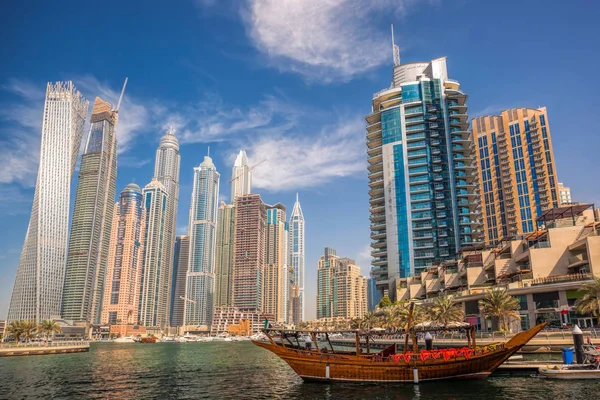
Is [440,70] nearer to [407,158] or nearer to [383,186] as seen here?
[407,158]

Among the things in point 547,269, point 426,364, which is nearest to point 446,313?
point 547,269

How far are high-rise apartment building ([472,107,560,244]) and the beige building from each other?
267 ft

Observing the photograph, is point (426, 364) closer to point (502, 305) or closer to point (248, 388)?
point (248, 388)

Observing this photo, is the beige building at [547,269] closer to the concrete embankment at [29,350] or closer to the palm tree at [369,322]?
the palm tree at [369,322]

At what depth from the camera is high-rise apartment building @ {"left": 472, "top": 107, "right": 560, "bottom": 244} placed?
531ft

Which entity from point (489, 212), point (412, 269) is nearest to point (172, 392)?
point (412, 269)

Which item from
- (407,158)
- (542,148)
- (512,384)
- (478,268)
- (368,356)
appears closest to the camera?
(512,384)

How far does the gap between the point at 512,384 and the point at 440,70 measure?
128453 mm

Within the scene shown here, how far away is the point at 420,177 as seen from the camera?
13400cm

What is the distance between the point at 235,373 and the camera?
5288 centimetres

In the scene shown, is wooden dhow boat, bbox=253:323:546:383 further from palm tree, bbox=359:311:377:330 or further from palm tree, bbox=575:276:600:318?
palm tree, bbox=359:311:377:330

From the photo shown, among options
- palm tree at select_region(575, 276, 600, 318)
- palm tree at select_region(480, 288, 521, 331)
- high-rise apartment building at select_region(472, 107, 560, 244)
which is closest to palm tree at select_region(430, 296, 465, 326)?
palm tree at select_region(480, 288, 521, 331)

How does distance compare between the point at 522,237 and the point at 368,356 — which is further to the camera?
the point at 522,237

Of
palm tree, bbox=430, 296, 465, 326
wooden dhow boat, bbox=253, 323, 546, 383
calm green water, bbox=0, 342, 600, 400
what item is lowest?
calm green water, bbox=0, 342, 600, 400
